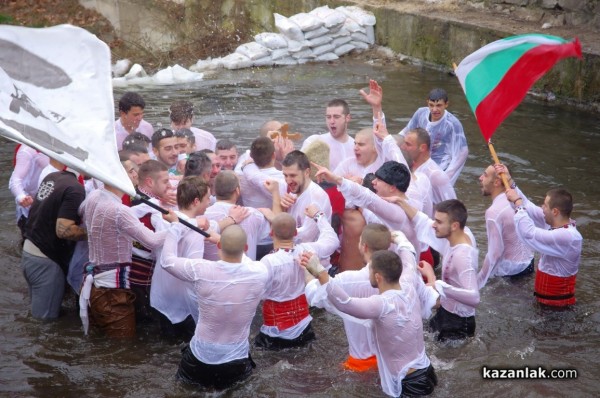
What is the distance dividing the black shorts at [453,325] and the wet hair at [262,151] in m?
1.91

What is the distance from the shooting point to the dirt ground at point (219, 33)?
1447 centimetres

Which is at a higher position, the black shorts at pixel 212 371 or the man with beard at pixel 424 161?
the man with beard at pixel 424 161

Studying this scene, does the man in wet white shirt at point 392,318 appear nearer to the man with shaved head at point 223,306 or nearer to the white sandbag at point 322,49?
the man with shaved head at point 223,306

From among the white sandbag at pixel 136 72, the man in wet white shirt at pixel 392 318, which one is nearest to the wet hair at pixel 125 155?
the man in wet white shirt at pixel 392 318

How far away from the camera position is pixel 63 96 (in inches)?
219

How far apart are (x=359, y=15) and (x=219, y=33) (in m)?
2.97

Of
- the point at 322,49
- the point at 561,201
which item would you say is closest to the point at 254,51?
the point at 322,49

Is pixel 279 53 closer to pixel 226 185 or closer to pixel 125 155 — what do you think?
pixel 125 155

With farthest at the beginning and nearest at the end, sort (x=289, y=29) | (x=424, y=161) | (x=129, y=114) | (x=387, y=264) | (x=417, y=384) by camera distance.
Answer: (x=289, y=29) → (x=129, y=114) → (x=424, y=161) → (x=417, y=384) → (x=387, y=264)

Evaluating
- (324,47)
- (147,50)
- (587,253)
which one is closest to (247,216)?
(587,253)

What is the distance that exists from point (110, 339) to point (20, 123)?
6.91ft

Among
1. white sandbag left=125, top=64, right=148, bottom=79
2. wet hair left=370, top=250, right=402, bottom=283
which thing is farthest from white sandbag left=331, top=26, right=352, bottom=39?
wet hair left=370, top=250, right=402, bottom=283

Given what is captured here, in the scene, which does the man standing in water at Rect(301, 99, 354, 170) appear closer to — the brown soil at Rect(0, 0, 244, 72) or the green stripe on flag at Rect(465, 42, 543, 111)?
the green stripe on flag at Rect(465, 42, 543, 111)

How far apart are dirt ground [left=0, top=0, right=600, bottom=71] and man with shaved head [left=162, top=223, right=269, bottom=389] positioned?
9.13 metres
